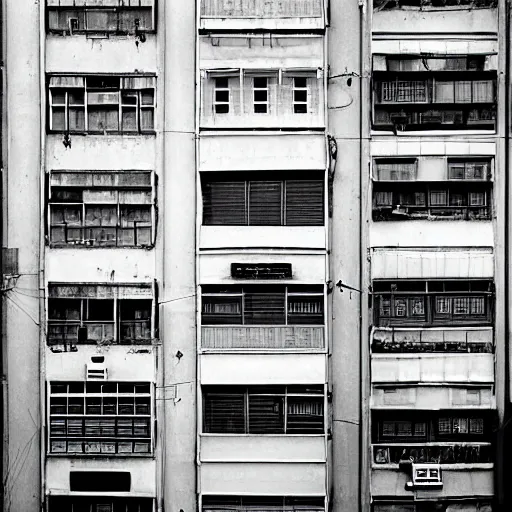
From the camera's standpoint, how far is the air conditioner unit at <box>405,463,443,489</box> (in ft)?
37.0

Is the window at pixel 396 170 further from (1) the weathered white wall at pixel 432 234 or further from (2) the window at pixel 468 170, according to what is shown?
(1) the weathered white wall at pixel 432 234

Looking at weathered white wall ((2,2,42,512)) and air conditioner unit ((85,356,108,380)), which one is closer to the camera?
air conditioner unit ((85,356,108,380))

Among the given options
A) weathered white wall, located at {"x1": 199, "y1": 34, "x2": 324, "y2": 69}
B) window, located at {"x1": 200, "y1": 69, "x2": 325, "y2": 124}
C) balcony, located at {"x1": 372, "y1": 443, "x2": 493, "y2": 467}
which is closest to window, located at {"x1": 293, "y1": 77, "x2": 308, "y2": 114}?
window, located at {"x1": 200, "y1": 69, "x2": 325, "y2": 124}

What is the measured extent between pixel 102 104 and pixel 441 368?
7.38 m

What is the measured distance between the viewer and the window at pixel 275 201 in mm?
11625

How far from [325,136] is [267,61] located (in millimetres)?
1609

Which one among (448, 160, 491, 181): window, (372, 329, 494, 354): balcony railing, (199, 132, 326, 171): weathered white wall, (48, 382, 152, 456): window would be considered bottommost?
(48, 382, 152, 456): window

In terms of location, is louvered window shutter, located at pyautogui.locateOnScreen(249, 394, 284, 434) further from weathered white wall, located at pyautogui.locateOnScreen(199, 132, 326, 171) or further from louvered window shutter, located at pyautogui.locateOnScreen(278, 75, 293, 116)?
louvered window shutter, located at pyautogui.locateOnScreen(278, 75, 293, 116)

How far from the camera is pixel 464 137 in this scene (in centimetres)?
1151

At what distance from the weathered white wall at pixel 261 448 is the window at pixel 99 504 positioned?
4.46 feet

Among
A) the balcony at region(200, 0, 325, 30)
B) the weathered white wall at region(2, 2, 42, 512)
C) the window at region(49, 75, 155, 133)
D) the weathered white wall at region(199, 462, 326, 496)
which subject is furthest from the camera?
the weathered white wall at region(2, 2, 42, 512)

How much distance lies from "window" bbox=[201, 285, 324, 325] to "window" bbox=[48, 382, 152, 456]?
1895 mm

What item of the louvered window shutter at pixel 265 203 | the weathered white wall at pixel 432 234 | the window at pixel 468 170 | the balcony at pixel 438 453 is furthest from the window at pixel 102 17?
the balcony at pixel 438 453

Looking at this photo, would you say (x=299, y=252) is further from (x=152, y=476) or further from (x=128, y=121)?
(x=152, y=476)
